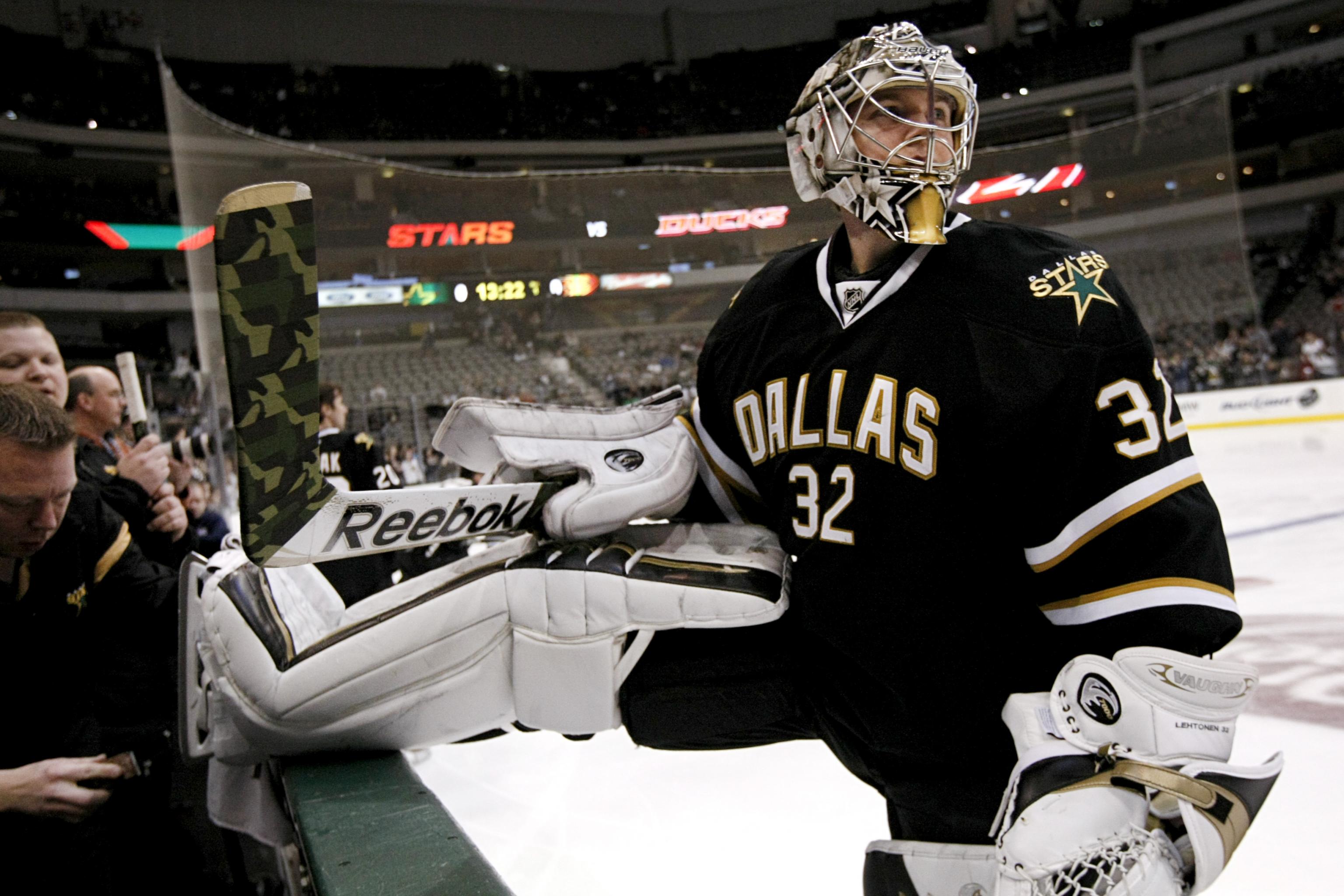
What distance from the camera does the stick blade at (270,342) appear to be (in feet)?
2.08

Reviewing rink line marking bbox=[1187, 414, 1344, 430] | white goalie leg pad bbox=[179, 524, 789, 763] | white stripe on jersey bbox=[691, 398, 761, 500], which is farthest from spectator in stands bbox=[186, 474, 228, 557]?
rink line marking bbox=[1187, 414, 1344, 430]

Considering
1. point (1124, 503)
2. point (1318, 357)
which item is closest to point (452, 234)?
point (1124, 503)

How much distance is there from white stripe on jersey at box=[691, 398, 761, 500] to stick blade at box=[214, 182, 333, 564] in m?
0.57

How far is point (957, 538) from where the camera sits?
93cm

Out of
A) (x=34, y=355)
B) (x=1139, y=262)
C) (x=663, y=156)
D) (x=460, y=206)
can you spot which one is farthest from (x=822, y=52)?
(x=34, y=355)

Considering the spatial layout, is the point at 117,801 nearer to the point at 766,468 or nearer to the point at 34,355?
the point at 34,355

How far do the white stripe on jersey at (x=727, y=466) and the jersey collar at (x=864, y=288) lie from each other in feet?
0.81

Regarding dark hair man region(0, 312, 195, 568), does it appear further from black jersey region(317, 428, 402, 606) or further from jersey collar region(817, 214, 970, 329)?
jersey collar region(817, 214, 970, 329)

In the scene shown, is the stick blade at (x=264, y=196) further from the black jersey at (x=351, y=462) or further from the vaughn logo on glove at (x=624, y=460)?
the black jersey at (x=351, y=462)

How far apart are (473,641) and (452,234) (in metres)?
4.12

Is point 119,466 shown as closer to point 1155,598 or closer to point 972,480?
point 972,480

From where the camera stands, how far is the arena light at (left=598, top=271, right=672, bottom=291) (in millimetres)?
4953

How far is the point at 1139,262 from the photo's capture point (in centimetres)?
711

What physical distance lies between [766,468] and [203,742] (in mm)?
788
